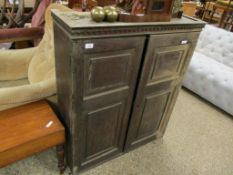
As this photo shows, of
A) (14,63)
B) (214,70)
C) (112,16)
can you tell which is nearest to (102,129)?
(112,16)

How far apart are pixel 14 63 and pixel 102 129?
3.33ft

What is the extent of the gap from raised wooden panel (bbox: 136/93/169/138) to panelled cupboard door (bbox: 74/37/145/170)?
163 millimetres

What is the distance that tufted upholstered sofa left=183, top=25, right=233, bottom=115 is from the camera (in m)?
2.33

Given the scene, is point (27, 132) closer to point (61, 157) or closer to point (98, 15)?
point (61, 157)

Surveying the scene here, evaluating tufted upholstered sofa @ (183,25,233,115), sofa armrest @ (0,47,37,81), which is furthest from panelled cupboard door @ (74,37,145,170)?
tufted upholstered sofa @ (183,25,233,115)

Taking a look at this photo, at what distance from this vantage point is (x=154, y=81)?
1.39m

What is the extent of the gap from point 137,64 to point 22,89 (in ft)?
2.52

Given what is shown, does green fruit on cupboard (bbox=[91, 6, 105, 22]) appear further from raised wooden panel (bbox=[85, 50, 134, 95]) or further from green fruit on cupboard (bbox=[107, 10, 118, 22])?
raised wooden panel (bbox=[85, 50, 134, 95])

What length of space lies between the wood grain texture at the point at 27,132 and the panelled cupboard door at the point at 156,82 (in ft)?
1.93

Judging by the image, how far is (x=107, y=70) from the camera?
112 centimetres

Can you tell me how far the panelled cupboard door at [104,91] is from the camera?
1.04 m

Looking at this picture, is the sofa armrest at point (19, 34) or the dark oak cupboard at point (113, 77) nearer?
the dark oak cupboard at point (113, 77)

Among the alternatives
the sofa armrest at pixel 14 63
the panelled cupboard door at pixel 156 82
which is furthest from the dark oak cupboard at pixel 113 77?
the sofa armrest at pixel 14 63

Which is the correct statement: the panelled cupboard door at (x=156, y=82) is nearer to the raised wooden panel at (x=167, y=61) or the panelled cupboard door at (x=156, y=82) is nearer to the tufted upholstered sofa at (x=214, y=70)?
the raised wooden panel at (x=167, y=61)
